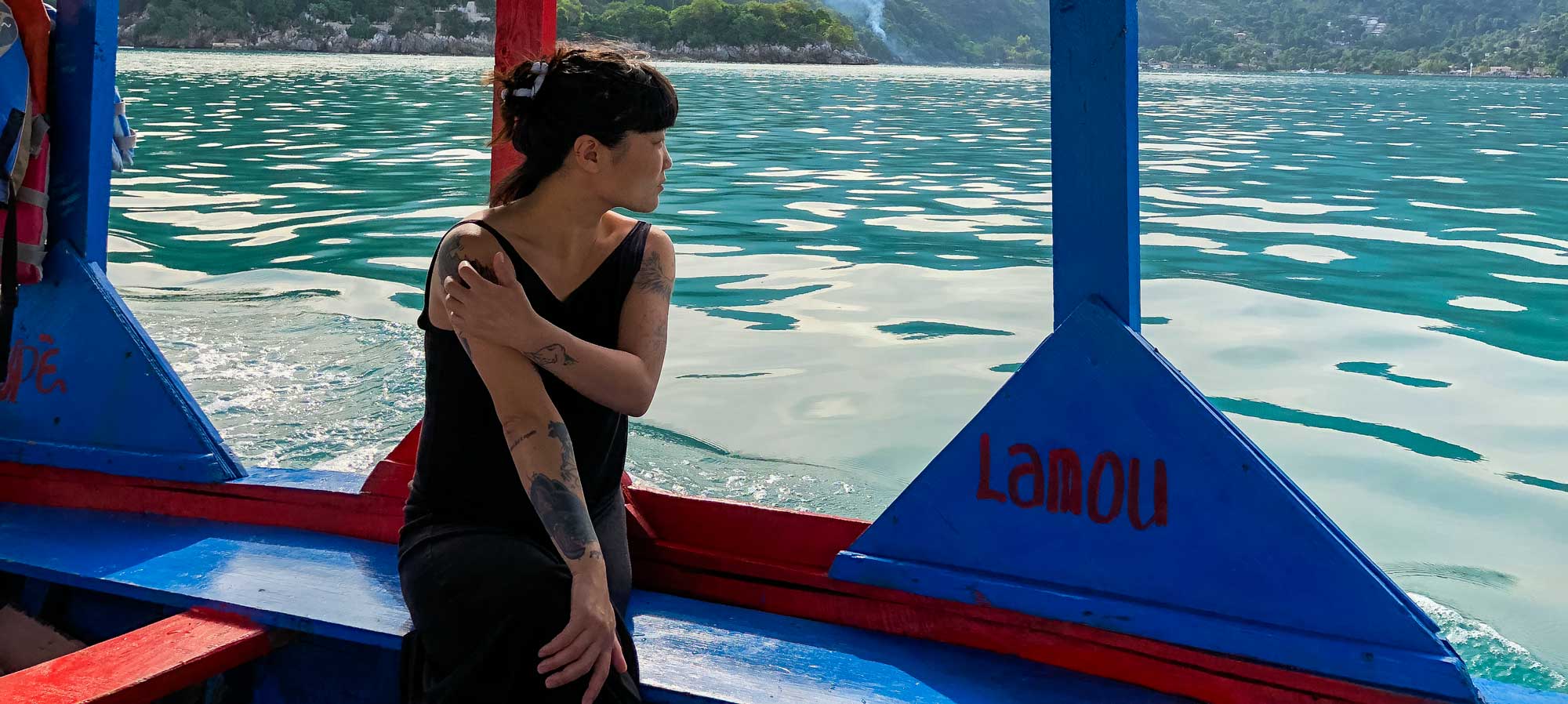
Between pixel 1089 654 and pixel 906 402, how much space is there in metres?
3.25

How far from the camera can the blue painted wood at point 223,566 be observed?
194cm

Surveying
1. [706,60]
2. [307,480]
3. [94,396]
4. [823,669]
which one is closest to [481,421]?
[823,669]

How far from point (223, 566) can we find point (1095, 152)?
5.31 ft

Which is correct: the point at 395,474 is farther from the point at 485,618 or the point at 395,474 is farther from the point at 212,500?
the point at 485,618

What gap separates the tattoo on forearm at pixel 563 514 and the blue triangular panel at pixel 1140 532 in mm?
512

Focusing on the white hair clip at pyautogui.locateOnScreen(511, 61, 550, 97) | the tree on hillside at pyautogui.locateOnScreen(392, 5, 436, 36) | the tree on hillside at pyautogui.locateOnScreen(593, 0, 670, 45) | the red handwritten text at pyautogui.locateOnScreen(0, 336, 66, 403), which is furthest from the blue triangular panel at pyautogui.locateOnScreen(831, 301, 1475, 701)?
the tree on hillside at pyautogui.locateOnScreen(392, 5, 436, 36)

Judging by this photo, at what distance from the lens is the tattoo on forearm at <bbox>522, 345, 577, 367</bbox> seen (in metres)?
1.70

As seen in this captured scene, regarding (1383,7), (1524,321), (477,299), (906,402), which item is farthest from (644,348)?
(1383,7)

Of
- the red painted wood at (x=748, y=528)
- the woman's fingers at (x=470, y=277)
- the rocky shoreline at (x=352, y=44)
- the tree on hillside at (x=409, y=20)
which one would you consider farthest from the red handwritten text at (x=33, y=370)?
the tree on hillside at (x=409, y=20)

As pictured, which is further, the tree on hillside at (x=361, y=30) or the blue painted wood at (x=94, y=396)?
the tree on hillside at (x=361, y=30)

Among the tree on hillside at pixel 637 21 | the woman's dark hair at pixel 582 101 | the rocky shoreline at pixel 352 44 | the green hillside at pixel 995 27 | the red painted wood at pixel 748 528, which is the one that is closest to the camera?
the woman's dark hair at pixel 582 101

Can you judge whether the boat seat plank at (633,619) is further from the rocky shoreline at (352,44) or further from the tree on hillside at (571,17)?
the rocky shoreline at (352,44)

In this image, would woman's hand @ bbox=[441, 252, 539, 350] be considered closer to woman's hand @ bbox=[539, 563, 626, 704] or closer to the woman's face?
the woman's face

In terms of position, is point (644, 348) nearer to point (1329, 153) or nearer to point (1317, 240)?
point (1317, 240)
